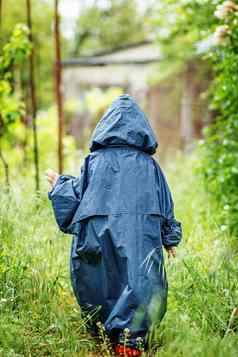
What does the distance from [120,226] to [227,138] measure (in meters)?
3.75

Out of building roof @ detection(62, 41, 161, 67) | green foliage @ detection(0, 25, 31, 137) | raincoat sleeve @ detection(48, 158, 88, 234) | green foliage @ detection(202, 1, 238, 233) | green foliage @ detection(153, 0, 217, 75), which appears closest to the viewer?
raincoat sleeve @ detection(48, 158, 88, 234)

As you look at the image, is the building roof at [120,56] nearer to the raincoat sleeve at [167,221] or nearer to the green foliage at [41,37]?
the green foliage at [41,37]

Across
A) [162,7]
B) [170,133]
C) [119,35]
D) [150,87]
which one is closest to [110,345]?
[162,7]

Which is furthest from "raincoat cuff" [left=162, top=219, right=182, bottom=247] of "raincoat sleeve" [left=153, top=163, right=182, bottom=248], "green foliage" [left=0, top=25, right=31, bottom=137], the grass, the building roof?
the building roof

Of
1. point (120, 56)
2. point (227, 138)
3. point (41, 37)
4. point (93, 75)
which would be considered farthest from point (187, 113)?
point (41, 37)

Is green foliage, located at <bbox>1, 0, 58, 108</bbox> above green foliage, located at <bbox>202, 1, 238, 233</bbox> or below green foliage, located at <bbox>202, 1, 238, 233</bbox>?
above

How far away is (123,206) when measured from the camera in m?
4.30

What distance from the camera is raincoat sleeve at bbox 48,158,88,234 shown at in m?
4.42

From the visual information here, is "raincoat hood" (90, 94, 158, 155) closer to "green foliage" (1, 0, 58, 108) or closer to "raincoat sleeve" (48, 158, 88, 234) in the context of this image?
"raincoat sleeve" (48, 158, 88, 234)

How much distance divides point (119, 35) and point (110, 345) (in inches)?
1137

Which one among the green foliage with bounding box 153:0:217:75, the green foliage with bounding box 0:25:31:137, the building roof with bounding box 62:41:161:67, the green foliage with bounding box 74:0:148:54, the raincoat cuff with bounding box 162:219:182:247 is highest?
the green foliage with bounding box 74:0:148:54

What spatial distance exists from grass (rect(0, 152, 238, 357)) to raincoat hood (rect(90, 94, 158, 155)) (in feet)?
2.84

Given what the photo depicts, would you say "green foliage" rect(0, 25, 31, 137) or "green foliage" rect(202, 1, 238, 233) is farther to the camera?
"green foliage" rect(0, 25, 31, 137)

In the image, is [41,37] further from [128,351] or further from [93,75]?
[128,351]
